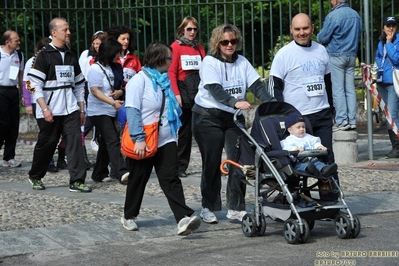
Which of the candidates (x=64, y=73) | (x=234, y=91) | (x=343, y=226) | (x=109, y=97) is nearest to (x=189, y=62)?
(x=109, y=97)

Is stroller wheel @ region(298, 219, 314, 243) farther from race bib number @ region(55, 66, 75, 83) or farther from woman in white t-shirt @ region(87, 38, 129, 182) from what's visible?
race bib number @ region(55, 66, 75, 83)

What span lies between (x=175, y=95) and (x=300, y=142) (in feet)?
10.5

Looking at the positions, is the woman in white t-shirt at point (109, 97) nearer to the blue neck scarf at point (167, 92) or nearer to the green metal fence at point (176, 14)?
the blue neck scarf at point (167, 92)

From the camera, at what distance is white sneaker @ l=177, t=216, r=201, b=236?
8141mm

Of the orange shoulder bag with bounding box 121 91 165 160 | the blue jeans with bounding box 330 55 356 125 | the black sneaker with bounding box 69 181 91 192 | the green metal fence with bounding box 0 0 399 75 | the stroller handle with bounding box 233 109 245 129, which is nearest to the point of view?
the orange shoulder bag with bounding box 121 91 165 160

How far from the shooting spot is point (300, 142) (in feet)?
27.2

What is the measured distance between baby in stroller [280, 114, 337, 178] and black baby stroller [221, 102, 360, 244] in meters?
0.06

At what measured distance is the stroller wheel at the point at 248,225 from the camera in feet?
27.0

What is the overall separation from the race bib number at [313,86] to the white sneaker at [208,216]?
1.40 m

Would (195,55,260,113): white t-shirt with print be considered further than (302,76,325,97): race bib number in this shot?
No

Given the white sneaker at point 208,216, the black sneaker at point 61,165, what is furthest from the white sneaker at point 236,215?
the black sneaker at point 61,165

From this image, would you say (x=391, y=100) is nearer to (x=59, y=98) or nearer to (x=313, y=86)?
(x=313, y=86)

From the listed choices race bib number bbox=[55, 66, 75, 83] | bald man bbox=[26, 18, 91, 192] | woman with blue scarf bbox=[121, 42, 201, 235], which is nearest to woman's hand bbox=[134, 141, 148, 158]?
woman with blue scarf bbox=[121, 42, 201, 235]

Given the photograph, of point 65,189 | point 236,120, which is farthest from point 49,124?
point 236,120
